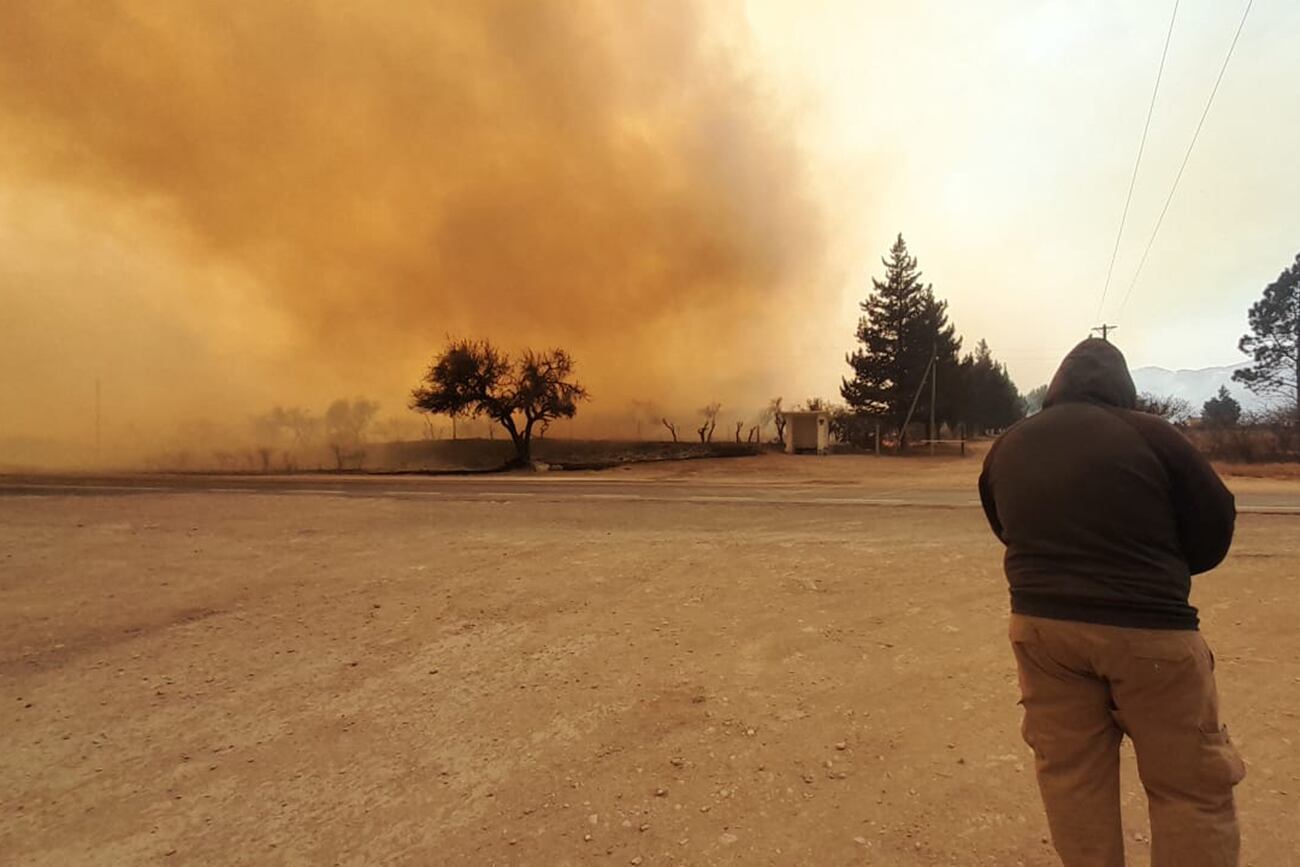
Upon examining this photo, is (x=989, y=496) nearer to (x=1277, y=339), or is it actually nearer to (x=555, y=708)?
(x=555, y=708)

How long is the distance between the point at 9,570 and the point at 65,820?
683 cm

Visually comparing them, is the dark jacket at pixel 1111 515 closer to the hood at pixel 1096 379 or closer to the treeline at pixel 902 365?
the hood at pixel 1096 379

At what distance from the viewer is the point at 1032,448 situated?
79.7 inches

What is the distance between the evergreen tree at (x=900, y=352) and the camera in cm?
4050

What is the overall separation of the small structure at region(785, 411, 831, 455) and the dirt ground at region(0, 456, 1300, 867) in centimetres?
3139

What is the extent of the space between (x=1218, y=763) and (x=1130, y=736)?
19cm

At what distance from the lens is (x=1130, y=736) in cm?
184

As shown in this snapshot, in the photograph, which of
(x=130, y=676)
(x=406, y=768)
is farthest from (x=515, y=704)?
(x=130, y=676)

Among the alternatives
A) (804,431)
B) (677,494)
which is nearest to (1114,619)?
(677,494)

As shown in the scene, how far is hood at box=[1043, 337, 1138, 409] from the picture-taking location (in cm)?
203

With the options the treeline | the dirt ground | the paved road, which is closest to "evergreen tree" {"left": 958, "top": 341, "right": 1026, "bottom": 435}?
the treeline

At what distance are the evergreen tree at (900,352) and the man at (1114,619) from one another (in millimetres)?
40728

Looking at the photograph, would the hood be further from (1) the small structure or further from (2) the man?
(1) the small structure

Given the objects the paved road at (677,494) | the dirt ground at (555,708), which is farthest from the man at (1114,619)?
the paved road at (677,494)
